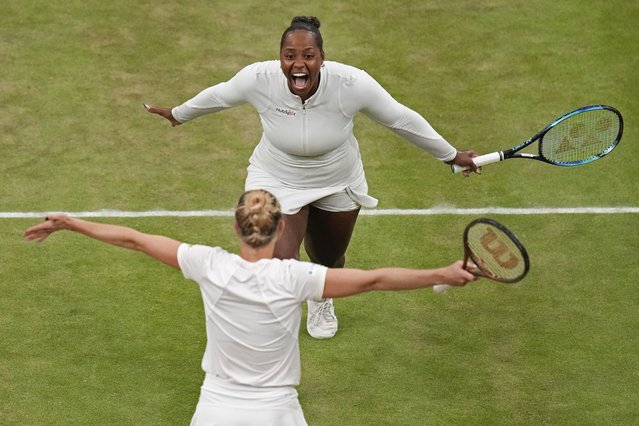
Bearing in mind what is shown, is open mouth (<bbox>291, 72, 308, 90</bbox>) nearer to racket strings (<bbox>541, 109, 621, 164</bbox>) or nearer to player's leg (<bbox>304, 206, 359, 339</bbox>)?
player's leg (<bbox>304, 206, 359, 339</bbox>)

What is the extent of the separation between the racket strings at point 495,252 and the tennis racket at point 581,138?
2.55 m

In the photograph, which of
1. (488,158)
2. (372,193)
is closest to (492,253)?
(488,158)

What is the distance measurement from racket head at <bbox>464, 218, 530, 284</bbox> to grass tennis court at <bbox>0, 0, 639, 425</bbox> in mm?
2207

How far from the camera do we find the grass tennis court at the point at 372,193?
1001 cm

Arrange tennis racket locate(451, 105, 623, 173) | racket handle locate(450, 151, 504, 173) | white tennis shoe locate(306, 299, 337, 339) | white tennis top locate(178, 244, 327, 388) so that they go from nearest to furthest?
1. white tennis top locate(178, 244, 327, 388)
2. racket handle locate(450, 151, 504, 173)
3. tennis racket locate(451, 105, 623, 173)
4. white tennis shoe locate(306, 299, 337, 339)

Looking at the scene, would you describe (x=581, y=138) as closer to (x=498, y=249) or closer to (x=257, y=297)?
(x=498, y=249)

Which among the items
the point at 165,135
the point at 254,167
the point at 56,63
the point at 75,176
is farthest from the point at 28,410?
the point at 56,63

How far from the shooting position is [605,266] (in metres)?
11.5

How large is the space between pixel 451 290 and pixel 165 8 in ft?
19.9

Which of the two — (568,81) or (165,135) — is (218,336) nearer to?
(165,135)

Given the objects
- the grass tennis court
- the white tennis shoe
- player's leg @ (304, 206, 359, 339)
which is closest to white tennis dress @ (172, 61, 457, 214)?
player's leg @ (304, 206, 359, 339)

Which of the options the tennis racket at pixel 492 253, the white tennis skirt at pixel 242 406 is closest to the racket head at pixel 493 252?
the tennis racket at pixel 492 253

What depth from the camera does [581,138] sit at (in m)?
10.6

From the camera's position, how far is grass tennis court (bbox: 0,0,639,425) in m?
10.0
